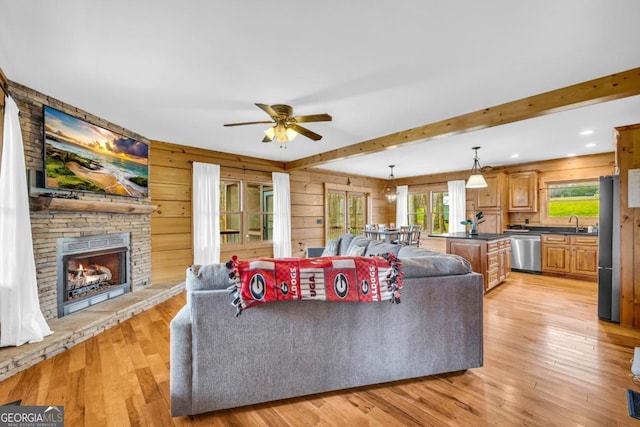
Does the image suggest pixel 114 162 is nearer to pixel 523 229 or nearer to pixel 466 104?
pixel 466 104

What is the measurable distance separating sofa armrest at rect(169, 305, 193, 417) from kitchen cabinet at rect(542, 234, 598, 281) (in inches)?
262

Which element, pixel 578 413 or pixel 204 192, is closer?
pixel 578 413

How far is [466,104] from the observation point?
3035 millimetres

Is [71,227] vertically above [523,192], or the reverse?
[523,192]

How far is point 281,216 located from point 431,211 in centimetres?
449

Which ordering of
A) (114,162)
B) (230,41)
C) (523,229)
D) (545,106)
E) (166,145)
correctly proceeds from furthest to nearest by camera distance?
1. (523,229)
2. (166,145)
3. (114,162)
4. (545,106)
5. (230,41)

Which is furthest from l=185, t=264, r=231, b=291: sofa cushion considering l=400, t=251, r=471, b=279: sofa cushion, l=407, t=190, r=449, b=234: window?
l=407, t=190, r=449, b=234: window

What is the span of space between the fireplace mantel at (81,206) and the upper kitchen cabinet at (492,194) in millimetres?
7022

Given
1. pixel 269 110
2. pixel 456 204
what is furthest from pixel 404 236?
pixel 269 110

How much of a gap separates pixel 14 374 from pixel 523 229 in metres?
8.26

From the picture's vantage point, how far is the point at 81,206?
3.11 meters

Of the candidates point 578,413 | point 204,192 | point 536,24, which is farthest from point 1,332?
point 536,24

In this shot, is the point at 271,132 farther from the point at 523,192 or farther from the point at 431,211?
the point at 431,211

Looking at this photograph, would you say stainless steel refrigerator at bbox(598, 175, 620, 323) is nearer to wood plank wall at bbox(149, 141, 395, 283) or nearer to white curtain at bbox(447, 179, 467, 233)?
white curtain at bbox(447, 179, 467, 233)
